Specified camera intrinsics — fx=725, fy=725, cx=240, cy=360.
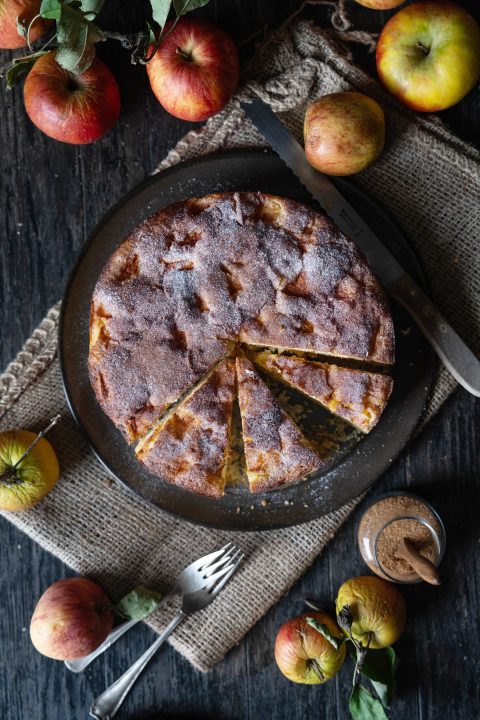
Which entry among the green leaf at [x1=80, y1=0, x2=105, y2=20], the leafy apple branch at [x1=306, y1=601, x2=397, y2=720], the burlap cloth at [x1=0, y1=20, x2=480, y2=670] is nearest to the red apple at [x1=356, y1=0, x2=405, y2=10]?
the burlap cloth at [x1=0, y1=20, x2=480, y2=670]

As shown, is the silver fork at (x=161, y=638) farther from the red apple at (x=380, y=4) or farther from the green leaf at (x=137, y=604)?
the red apple at (x=380, y=4)

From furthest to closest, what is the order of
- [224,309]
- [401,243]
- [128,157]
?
[128,157] < [401,243] < [224,309]

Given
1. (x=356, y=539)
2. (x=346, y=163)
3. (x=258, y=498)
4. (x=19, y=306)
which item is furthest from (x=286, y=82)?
(x=356, y=539)

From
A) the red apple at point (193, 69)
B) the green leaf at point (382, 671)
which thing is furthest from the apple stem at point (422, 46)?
the green leaf at point (382, 671)

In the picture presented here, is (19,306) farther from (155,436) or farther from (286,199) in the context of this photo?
(286,199)

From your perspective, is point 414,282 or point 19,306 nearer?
point 414,282

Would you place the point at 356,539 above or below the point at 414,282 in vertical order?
below

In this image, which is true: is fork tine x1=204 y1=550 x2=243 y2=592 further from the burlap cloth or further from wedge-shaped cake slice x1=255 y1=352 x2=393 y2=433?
wedge-shaped cake slice x1=255 y1=352 x2=393 y2=433
